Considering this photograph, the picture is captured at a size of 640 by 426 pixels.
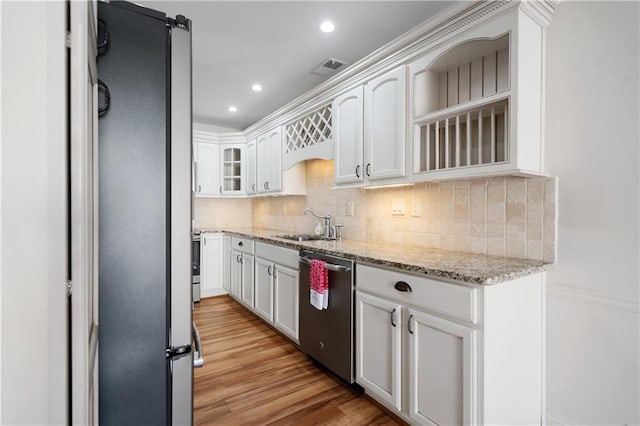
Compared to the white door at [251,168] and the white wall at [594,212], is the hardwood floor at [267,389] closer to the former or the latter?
the white wall at [594,212]

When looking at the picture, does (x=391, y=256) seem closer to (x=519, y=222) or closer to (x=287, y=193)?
(x=519, y=222)

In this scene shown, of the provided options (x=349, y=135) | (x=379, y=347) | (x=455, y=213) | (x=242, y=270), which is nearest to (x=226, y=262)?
(x=242, y=270)

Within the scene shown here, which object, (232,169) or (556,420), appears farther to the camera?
(232,169)

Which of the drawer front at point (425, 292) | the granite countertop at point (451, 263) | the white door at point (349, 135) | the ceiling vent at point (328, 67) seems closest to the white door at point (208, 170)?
the ceiling vent at point (328, 67)

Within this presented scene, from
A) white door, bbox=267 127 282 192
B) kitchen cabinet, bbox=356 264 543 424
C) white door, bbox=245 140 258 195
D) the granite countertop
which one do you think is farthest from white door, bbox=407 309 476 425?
white door, bbox=245 140 258 195

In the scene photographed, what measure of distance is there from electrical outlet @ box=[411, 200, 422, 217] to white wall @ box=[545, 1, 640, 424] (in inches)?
34.2

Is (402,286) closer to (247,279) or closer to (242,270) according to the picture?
(247,279)

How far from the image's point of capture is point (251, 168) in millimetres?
4543

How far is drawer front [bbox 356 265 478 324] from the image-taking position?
1429mm

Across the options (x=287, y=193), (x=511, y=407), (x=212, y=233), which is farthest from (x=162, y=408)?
(x=212, y=233)

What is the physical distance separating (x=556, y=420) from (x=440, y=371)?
2.60 feet

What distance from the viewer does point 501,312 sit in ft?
4.86

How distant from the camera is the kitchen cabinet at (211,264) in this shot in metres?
4.39

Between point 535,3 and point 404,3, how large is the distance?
71 centimetres
